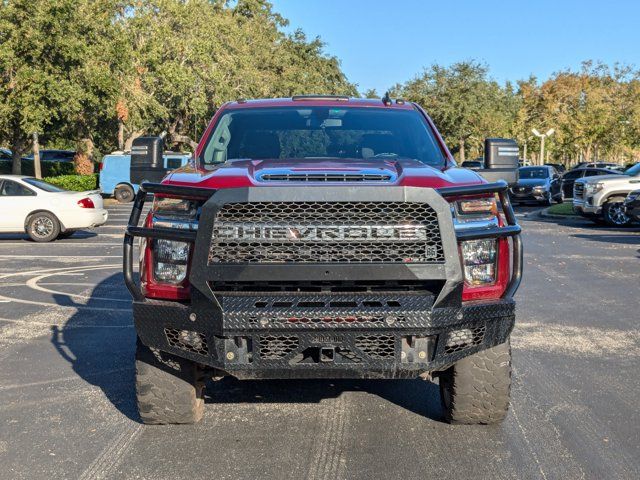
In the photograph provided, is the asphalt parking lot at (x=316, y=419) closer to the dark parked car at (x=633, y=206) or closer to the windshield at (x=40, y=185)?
the windshield at (x=40, y=185)

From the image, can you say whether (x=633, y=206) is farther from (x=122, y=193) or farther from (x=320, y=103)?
(x=122, y=193)

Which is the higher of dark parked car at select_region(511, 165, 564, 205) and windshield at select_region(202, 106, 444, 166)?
windshield at select_region(202, 106, 444, 166)

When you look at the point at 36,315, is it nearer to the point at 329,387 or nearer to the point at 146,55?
the point at 329,387

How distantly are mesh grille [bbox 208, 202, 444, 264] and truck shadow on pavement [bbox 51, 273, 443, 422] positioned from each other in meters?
1.55

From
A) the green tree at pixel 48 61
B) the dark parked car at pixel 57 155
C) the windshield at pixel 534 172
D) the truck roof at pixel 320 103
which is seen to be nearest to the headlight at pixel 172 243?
the truck roof at pixel 320 103

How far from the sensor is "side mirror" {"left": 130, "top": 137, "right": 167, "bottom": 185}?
20.5 ft

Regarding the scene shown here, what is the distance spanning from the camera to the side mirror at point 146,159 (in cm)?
Result: 624

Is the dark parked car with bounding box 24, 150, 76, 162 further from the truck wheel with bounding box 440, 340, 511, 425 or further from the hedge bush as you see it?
the truck wheel with bounding box 440, 340, 511, 425

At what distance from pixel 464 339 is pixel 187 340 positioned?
1.50 metres

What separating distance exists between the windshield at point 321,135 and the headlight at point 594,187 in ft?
59.4

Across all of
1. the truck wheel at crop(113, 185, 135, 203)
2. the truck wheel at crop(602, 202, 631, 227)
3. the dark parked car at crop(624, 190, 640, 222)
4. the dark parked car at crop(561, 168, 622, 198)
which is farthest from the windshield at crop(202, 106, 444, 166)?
the truck wheel at crop(113, 185, 135, 203)

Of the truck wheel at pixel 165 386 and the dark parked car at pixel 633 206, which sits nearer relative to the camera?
the truck wheel at pixel 165 386

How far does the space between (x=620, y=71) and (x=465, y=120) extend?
521 inches

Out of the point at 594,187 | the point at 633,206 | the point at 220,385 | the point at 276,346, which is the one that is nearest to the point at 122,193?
the point at 594,187
